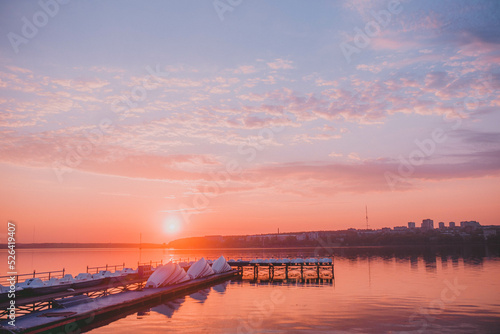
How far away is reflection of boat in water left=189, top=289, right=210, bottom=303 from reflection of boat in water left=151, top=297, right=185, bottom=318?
239 centimetres

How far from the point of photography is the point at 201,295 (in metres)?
50.7

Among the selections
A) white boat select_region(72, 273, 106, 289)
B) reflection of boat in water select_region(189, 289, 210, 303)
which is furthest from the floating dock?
reflection of boat in water select_region(189, 289, 210, 303)

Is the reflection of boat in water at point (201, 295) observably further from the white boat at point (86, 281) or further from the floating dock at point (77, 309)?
the white boat at point (86, 281)

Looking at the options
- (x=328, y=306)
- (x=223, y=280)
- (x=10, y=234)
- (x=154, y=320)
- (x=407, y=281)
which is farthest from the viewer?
(x=223, y=280)

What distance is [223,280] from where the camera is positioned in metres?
69.5

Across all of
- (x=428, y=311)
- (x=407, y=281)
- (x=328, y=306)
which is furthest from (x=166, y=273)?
(x=407, y=281)

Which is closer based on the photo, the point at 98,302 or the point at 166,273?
the point at 98,302

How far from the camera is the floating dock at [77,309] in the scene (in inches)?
1009

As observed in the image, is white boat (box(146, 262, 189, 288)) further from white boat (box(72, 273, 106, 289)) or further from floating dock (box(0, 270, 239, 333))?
white boat (box(72, 273, 106, 289))

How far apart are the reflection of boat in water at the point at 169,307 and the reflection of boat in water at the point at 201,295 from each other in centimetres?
239

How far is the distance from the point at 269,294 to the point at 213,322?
19297 millimetres

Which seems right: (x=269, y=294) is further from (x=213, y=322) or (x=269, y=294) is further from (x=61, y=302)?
(x=61, y=302)

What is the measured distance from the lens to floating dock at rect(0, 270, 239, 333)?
84.1 ft

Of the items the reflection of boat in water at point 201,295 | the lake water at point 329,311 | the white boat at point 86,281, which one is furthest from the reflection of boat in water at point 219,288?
the white boat at point 86,281
